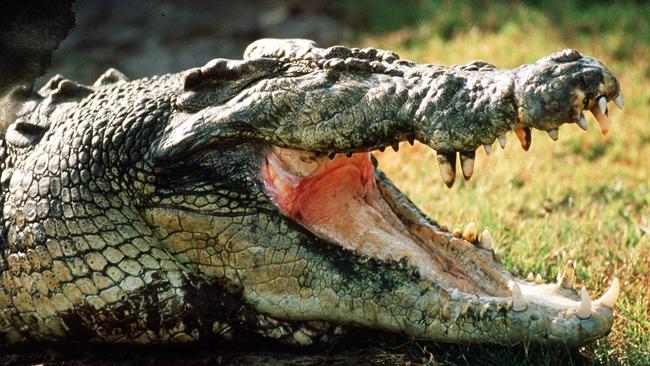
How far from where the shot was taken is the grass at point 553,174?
4406 mm

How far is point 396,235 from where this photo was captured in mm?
4227

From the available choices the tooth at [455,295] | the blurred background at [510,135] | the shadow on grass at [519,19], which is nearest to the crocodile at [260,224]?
the tooth at [455,295]

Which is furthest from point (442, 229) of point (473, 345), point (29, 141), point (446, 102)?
point (29, 141)

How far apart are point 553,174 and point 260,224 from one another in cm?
341

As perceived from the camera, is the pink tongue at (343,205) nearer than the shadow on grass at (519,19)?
Yes

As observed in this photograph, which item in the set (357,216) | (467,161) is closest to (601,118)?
(467,161)

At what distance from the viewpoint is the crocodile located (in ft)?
12.1

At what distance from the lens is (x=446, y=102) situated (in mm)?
3623

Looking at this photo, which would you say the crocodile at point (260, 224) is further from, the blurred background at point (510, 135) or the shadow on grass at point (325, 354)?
the blurred background at point (510, 135)

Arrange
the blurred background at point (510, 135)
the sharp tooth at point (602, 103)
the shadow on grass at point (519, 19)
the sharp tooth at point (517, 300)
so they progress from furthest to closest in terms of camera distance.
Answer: the shadow on grass at point (519, 19) → the blurred background at point (510, 135) → the sharp tooth at point (517, 300) → the sharp tooth at point (602, 103)

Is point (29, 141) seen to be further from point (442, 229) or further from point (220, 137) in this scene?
point (442, 229)

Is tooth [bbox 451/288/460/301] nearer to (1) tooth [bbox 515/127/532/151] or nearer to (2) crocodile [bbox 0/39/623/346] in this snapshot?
(2) crocodile [bbox 0/39/623/346]

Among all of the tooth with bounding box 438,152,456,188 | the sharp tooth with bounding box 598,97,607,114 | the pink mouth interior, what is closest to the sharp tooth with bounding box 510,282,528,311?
the pink mouth interior

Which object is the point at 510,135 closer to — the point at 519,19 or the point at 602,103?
the point at 519,19
